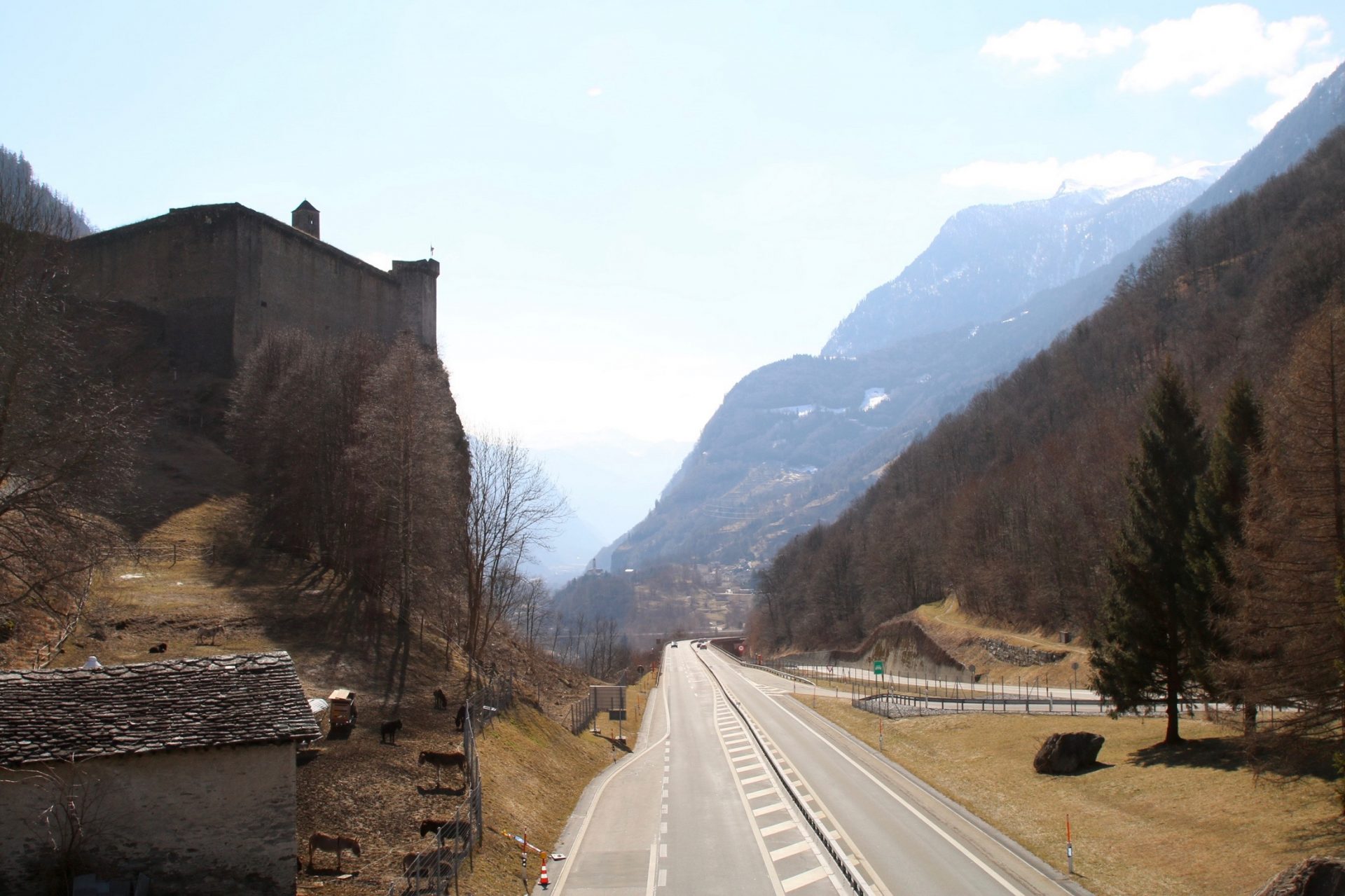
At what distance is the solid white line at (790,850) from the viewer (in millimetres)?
23109

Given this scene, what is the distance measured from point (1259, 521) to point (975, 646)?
57398mm

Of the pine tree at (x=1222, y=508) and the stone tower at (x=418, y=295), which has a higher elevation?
the stone tower at (x=418, y=295)

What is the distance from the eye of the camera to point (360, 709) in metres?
28.4

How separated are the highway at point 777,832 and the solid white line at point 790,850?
0.05m

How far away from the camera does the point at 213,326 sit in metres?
58.7

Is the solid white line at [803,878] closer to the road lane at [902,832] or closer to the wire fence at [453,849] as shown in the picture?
the road lane at [902,832]

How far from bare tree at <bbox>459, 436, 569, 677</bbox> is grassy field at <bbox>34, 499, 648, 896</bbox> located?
3.47 m

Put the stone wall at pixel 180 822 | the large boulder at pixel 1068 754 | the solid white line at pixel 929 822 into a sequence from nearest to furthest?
the stone wall at pixel 180 822 < the solid white line at pixel 929 822 < the large boulder at pixel 1068 754

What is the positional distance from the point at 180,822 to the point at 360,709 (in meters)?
13.6

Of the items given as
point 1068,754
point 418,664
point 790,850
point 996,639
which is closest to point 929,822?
point 790,850

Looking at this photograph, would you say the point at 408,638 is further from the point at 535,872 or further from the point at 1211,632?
the point at 1211,632

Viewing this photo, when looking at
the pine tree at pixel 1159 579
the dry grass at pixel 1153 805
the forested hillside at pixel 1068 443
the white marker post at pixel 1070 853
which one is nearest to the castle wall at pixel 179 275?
the dry grass at pixel 1153 805

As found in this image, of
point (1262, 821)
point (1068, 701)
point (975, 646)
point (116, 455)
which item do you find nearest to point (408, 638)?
point (116, 455)

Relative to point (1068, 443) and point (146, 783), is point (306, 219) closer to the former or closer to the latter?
point (146, 783)
